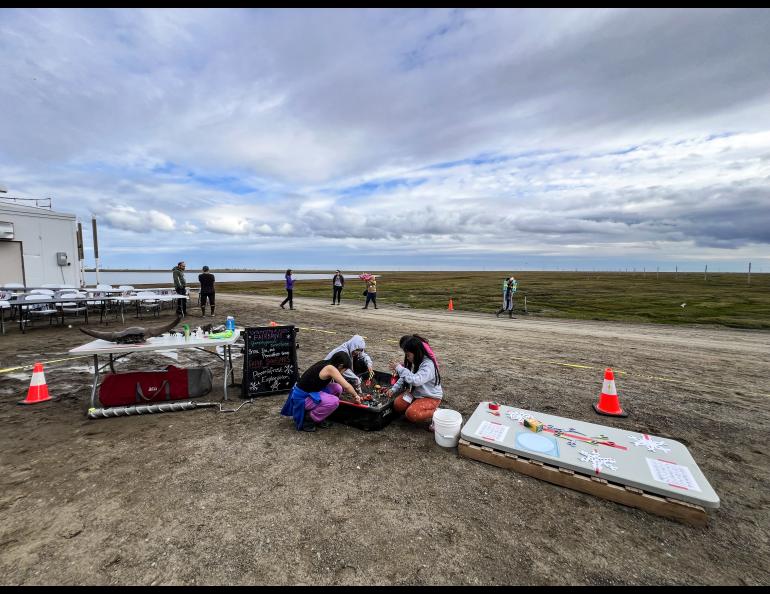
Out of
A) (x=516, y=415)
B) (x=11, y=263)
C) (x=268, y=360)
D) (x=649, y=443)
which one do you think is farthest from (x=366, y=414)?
(x=11, y=263)

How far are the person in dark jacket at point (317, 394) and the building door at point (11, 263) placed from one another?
20.4 meters

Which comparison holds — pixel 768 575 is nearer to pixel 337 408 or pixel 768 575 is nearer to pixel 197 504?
pixel 337 408

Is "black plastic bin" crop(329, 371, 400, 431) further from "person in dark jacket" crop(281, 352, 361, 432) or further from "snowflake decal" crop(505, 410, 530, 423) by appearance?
"snowflake decal" crop(505, 410, 530, 423)

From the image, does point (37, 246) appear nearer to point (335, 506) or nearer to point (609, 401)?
point (335, 506)

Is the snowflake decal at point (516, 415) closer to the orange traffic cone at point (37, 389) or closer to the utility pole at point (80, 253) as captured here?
the orange traffic cone at point (37, 389)

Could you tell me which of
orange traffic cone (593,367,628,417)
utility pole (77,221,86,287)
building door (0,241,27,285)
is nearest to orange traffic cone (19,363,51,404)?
orange traffic cone (593,367,628,417)

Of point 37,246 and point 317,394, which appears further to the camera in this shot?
point 37,246

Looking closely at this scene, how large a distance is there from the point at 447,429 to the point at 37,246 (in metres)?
23.0

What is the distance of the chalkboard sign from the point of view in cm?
632

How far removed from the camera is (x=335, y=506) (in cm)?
351

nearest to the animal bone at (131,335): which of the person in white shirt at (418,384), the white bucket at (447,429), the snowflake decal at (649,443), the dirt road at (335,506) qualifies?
the dirt road at (335,506)

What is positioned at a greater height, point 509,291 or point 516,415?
point 509,291

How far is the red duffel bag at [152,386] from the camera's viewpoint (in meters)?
5.88

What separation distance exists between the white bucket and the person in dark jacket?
1.26 meters
